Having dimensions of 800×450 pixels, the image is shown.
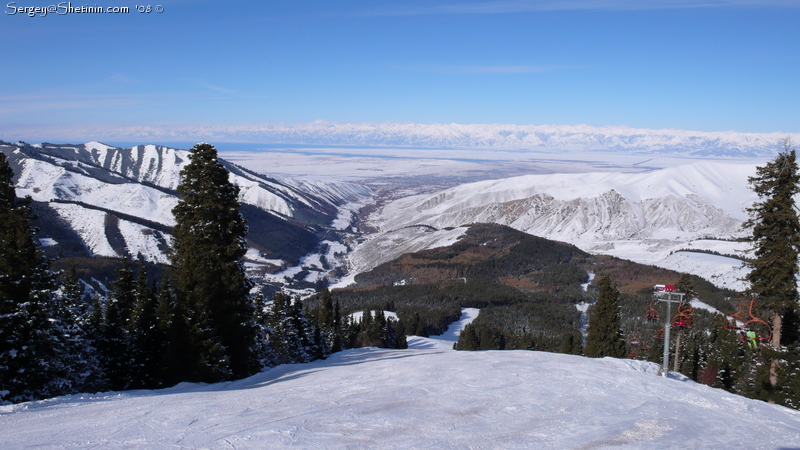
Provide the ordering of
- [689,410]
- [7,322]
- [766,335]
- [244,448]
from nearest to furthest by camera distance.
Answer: [244,448] → [689,410] → [7,322] → [766,335]

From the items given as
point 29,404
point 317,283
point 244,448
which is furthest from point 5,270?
point 317,283

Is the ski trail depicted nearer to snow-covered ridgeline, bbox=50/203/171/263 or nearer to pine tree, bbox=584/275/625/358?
pine tree, bbox=584/275/625/358

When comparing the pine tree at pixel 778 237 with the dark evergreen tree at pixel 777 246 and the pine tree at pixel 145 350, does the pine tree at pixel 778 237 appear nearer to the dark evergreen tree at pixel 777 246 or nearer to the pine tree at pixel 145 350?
the dark evergreen tree at pixel 777 246

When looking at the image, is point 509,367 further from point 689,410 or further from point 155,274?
point 155,274

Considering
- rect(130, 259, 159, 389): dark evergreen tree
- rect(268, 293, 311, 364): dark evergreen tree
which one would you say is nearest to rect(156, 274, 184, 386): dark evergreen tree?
rect(130, 259, 159, 389): dark evergreen tree

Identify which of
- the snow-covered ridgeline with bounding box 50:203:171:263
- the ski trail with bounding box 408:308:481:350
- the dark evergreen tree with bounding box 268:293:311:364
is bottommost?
the ski trail with bounding box 408:308:481:350

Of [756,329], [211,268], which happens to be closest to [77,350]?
[211,268]

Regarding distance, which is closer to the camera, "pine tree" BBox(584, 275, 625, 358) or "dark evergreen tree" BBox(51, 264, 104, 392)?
"dark evergreen tree" BBox(51, 264, 104, 392)
